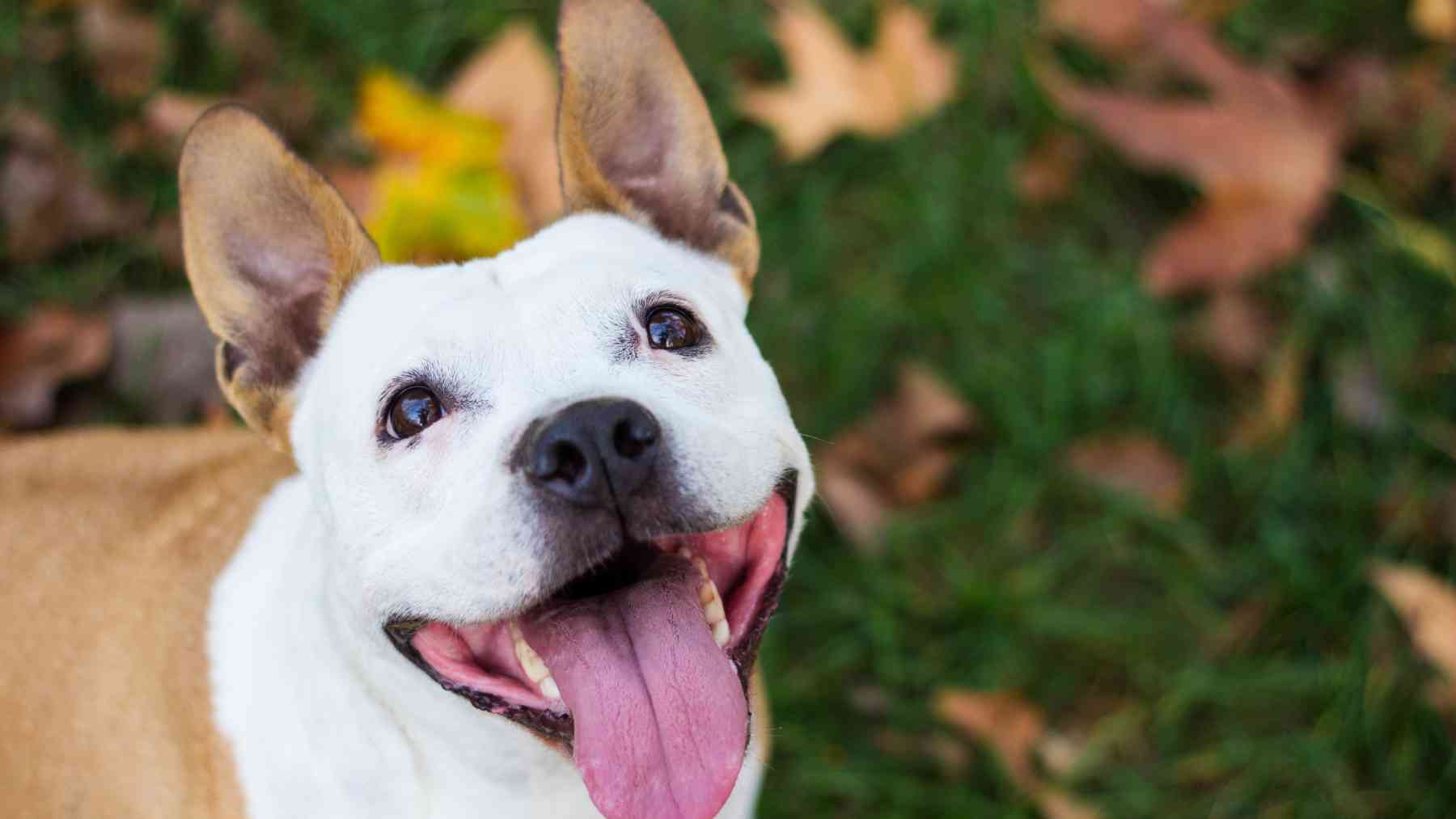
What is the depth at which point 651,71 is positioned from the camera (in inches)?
102

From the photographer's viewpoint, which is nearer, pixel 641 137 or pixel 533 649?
pixel 533 649

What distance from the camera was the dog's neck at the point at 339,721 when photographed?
2.31 meters

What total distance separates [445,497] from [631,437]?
37 cm

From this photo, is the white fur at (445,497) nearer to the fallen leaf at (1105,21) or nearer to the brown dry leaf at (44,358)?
the brown dry leaf at (44,358)

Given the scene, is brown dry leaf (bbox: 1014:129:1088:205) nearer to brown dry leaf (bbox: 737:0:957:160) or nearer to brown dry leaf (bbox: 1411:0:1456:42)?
brown dry leaf (bbox: 737:0:957:160)

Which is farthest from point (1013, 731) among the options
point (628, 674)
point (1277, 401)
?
point (628, 674)

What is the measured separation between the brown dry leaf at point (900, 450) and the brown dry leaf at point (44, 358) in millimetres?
2415

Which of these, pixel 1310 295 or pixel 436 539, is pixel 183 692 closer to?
pixel 436 539

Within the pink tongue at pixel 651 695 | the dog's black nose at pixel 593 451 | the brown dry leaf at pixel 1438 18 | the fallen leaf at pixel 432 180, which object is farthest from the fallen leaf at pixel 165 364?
the brown dry leaf at pixel 1438 18

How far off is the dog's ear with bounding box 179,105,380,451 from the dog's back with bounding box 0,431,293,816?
51 centimetres

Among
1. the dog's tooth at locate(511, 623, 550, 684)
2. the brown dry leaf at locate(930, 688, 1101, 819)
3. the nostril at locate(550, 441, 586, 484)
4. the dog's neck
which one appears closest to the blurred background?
the brown dry leaf at locate(930, 688, 1101, 819)

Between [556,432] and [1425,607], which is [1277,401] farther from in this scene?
[556,432]

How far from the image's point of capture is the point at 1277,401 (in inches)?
165

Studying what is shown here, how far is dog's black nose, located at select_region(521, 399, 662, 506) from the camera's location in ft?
6.50
